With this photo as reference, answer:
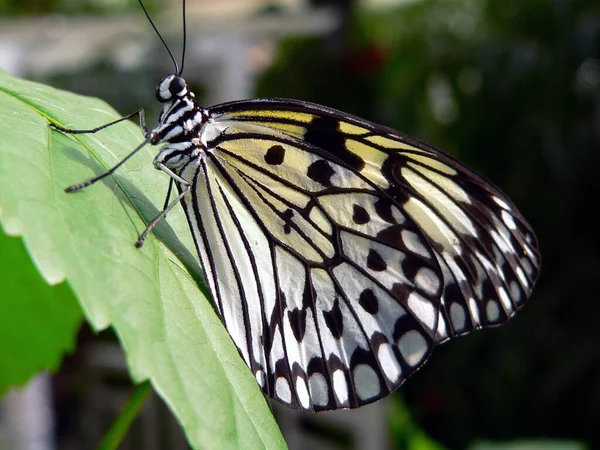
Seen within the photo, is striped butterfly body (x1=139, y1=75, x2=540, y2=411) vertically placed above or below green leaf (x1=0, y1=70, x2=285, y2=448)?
above

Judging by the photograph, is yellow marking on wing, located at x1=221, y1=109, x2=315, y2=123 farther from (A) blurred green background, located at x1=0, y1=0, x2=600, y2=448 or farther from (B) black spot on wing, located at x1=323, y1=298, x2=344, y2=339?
(A) blurred green background, located at x1=0, y1=0, x2=600, y2=448

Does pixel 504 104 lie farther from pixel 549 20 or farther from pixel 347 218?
pixel 347 218

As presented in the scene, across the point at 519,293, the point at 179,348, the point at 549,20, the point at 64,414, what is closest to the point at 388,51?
the point at 549,20

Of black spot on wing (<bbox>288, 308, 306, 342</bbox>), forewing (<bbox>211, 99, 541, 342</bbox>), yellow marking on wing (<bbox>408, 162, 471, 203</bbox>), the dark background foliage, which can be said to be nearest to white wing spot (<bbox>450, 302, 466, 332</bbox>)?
forewing (<bbox>211, 99, 541, 342</bbox>)

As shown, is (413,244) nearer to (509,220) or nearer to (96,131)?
(509,220)

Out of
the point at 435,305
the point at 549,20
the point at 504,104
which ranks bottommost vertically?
the point at 435,305

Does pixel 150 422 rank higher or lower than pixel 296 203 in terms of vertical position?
higher

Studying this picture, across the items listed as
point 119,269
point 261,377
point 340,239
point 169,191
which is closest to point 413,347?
point 340,239

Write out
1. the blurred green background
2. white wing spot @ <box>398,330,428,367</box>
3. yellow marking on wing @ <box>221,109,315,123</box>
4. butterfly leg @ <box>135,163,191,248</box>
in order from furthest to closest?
the blurred green background → white wing spot @ <box>398,330,428,367</box> → yellow marking on wing @ <box>221,109,315,123</box> → butterfly leg @ <box>135,163,191,248</box>
